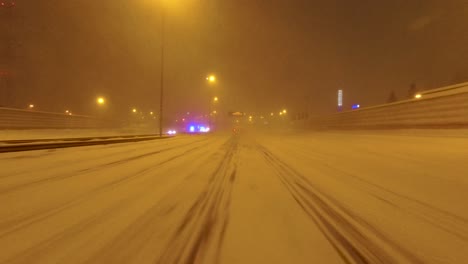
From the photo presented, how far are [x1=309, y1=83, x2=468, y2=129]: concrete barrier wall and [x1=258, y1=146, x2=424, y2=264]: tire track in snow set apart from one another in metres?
15.3

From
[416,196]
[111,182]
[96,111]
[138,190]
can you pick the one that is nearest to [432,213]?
[416,196]

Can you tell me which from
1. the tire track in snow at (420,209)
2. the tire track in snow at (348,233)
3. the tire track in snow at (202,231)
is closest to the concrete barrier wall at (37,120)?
the tire track in snow at (202,231)

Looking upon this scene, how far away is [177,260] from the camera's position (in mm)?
2568

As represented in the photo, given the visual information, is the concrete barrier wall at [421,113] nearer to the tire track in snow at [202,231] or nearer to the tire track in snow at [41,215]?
the tire track in snow at [202,231]

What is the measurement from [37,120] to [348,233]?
3108 centimetres

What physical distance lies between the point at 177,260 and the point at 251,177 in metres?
4.32

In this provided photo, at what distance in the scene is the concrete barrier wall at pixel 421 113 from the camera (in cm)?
1622

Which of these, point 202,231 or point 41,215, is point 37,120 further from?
point 202,231

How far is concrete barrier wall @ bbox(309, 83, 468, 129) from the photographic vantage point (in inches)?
639

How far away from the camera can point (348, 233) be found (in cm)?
340

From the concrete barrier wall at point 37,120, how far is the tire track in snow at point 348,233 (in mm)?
26788

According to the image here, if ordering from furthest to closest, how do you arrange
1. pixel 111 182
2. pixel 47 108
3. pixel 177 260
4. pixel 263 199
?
1. pixel 47 108
2. pixel 111 182
3. pixel 263 199
4. pixel 177 260

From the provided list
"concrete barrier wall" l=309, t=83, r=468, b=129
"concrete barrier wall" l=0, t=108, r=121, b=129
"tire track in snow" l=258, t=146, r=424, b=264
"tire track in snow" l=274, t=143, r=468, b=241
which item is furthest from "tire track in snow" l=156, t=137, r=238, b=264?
"concrete barrier wall" l=0, t=108, r=121, b=129

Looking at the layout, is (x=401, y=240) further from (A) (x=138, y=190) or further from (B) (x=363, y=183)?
(A) (x=138, y=190)
